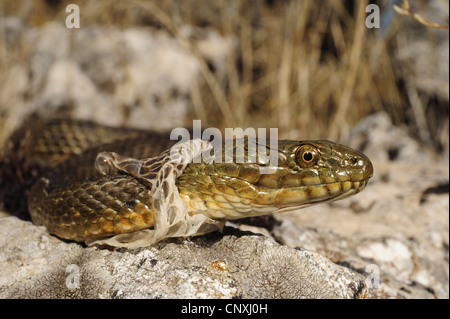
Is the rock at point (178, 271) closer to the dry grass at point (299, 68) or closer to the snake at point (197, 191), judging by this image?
the snake at point (197, 191)

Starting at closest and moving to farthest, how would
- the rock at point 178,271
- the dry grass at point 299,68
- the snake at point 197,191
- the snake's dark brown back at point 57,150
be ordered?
1. the rock at point 178,271
2. the snake at point 197,191
3. the snake's dark brown back at point 57,150
4. the dry grass at point 299,68

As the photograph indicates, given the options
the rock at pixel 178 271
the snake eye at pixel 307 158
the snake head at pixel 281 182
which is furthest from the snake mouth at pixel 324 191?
the rock at pixel 178 271

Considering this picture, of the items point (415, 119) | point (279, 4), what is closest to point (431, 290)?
point (415, 119)

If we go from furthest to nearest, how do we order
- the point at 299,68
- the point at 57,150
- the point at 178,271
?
the point at 299,68 < the point at 57,150 < the point at 178,271

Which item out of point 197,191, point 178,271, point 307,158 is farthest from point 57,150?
point 307,158

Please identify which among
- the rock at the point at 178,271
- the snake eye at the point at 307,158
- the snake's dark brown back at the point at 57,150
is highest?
the snake eye at the point at 307,158

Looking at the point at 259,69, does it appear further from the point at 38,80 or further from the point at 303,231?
the point at 303,231

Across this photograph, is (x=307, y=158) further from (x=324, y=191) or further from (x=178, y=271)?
(x=178, y=271)

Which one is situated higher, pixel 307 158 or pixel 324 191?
pixel 307 158
